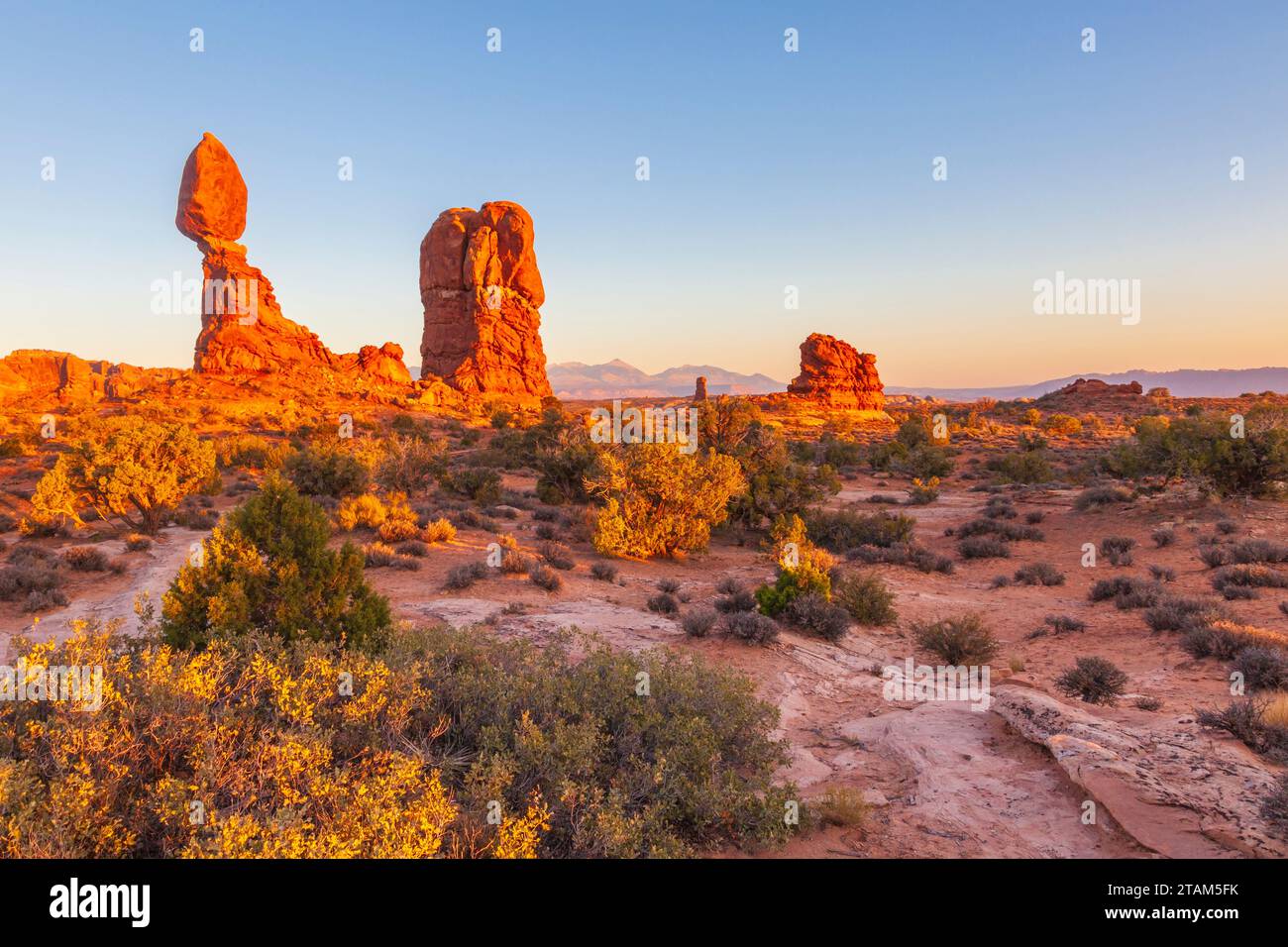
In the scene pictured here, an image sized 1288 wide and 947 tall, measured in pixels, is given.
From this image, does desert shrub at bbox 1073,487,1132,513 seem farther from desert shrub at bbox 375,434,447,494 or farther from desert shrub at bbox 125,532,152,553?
desert shrub at bbox 125,532,152,553

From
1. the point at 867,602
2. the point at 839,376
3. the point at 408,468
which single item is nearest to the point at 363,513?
the point at 408,468

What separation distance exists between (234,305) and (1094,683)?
68.8 meters

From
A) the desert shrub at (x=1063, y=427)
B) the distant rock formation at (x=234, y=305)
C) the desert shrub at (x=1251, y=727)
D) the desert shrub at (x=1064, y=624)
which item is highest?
the distant rock formation at (x=234, y=305)

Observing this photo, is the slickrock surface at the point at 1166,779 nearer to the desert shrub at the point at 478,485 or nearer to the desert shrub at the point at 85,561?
the desert shrub at the point at 85,561

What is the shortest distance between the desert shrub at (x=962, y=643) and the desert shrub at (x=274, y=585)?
7304mm

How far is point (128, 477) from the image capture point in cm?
1433

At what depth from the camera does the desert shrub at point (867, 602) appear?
10023 mm

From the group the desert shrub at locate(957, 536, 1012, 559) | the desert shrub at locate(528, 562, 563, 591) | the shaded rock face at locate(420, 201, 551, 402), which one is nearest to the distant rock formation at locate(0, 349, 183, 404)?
the shaded rock face at locate(420, 201, 551, 402)

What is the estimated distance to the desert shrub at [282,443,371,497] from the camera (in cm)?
1914

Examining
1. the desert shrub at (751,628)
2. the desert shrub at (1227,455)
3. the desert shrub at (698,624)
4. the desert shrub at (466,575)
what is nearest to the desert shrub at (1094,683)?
the desert shrub at (751,628)

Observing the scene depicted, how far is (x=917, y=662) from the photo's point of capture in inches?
339

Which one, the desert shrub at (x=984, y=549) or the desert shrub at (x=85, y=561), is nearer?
the desert shrub at (x=85, y=561)

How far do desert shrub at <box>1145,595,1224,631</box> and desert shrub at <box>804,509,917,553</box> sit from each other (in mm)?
6171

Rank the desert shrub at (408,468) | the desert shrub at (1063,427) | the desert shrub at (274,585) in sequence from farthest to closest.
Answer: the desert shrub at (1063,427)
the desert shrub at (408,468)
the desert shrub at (274,585)
